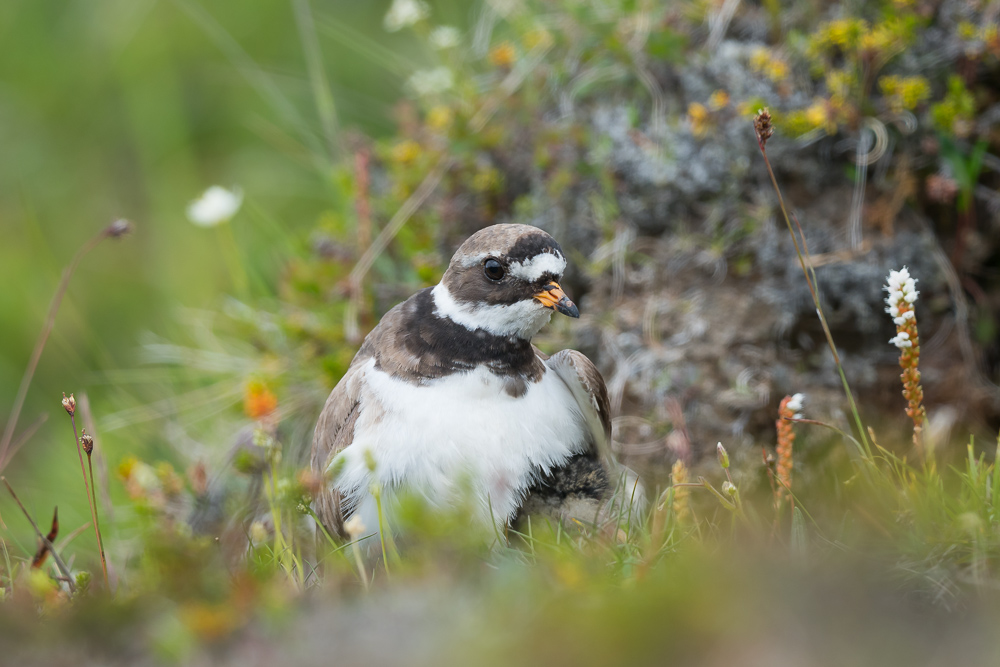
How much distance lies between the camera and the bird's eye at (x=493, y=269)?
12.0 ft

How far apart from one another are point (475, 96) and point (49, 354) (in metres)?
6.94

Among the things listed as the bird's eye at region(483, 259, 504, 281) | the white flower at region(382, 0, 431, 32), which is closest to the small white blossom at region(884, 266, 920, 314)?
the bird's eye at region(483, 259, 504, 281)

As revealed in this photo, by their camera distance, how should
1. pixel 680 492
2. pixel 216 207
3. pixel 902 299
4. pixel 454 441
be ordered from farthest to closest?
pixel 216 207, pixel 454 441, pixel 680 492, pixel 902 299

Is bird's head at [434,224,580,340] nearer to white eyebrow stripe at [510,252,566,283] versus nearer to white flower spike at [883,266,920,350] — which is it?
white eyebrow stripe at [510,252,566,283]

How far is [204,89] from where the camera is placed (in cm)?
1034

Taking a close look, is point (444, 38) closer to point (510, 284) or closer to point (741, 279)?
point (741, 279)

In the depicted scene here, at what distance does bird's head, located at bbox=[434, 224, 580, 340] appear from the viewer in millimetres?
3613

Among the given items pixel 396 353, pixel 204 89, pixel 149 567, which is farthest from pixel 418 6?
pixel 204 89

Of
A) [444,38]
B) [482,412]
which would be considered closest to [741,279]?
[482,412]

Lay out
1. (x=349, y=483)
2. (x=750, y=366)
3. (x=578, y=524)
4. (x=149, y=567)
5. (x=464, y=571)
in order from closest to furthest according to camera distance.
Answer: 1. (x=464, y=571)
2. (x=149, y=567)
3. (x=578, y=524)
4. (x=349, y=483)
5. (x=750, y=366)

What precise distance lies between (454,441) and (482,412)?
172 mm

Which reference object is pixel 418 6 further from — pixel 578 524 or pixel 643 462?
pixel 578 524

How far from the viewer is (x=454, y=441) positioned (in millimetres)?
3420

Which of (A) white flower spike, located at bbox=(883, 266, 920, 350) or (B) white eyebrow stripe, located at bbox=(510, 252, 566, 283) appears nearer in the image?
(A) white flower spike, located at bbox=(883, 266, 920, 350)
